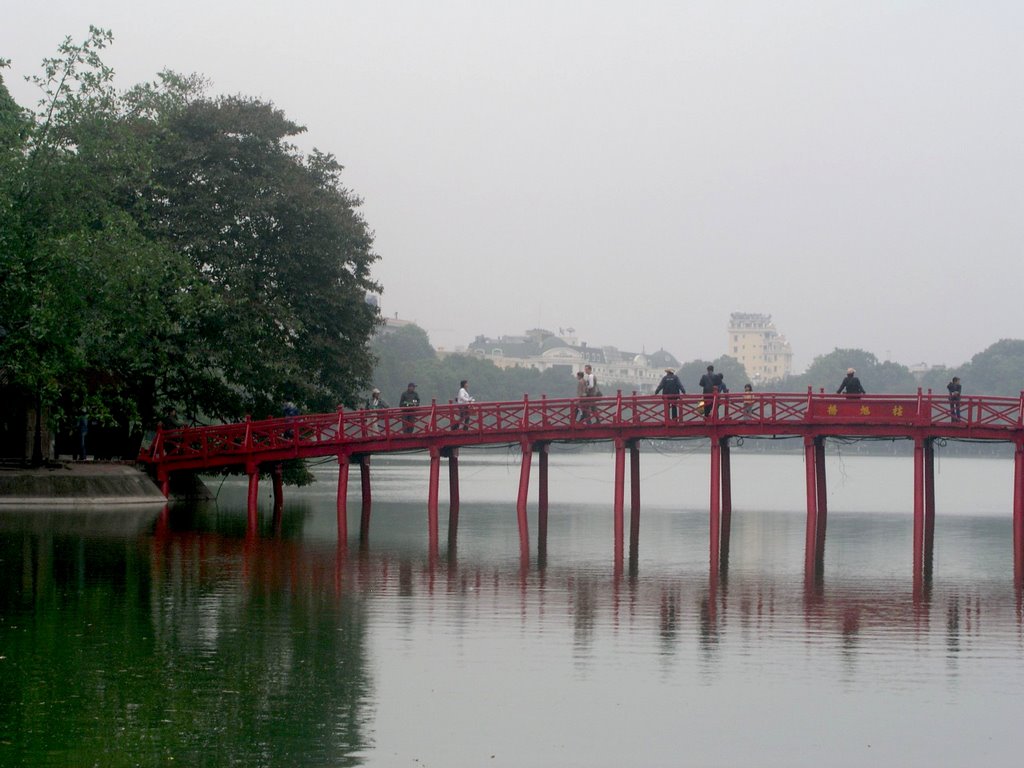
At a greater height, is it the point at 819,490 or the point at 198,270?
the point at 198,270

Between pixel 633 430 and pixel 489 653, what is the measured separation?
20.8 meters

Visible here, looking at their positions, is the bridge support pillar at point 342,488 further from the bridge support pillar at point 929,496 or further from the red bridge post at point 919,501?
the bridge support pillar at point 929,496

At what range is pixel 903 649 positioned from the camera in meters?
20.8

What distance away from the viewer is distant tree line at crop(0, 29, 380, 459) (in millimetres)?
38594

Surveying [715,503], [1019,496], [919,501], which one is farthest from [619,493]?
[1019,496]

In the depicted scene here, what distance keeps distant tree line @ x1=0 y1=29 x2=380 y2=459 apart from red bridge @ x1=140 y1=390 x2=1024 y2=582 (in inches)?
144

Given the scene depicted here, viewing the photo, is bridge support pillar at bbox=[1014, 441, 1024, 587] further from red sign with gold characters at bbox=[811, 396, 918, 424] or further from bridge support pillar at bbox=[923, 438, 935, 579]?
red sign with gold characters at bbox=[811, 396, 918, 424]

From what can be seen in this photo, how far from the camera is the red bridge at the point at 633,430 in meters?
38.4

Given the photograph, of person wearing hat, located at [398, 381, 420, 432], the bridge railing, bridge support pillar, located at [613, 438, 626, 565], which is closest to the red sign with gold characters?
the bridge railing

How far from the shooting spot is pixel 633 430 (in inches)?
1585

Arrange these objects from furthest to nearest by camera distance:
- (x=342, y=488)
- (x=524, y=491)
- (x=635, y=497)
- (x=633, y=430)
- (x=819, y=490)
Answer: (x=635, y=497) < (x=819, y=490) < (x=342, y=488) < (x=524, y=491) < (x=633, y=430)

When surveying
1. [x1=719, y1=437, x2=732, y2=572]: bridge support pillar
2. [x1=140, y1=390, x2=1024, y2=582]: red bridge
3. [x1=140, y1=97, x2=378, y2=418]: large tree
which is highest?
[x1=140, y1=97, x2=378, y2=418]: large tree

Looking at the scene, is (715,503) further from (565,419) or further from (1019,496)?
(1019,496)

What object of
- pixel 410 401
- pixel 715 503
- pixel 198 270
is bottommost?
pixel 715 503
